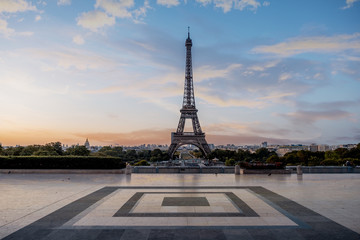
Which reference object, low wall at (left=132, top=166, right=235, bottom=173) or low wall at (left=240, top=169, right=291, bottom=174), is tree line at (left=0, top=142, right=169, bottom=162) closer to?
low wall at (left=132, top=166, right=235, bottom=173)

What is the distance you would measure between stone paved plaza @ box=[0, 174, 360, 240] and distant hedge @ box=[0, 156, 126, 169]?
7734 millimetres

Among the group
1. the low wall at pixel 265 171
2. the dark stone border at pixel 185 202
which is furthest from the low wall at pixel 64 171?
the dark stone border at pixel 185 202

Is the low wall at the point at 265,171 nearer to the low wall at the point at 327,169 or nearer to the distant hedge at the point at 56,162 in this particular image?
the low wall at the point at 327,169

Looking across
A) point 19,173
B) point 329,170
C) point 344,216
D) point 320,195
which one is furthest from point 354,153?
point 19,173

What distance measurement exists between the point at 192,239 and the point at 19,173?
21.9 meters

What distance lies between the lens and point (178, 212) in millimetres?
10727

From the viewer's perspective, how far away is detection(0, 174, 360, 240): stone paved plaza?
27.1ft

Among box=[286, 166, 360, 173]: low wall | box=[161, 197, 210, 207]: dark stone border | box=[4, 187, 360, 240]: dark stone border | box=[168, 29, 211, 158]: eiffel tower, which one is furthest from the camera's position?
box=[168, 29, 211, 158]: eiffel tower

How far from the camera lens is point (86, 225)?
29.6 feet

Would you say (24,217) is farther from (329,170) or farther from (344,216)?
(329,170)

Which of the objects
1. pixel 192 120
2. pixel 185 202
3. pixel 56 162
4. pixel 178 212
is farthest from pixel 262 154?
pixel 178 212

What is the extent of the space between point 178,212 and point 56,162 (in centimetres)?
1787

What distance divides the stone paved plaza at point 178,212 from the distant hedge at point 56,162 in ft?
25.4

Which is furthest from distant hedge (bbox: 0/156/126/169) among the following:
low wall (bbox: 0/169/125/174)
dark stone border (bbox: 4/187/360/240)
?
dark stone border (bbox: 4/187/360/240)
